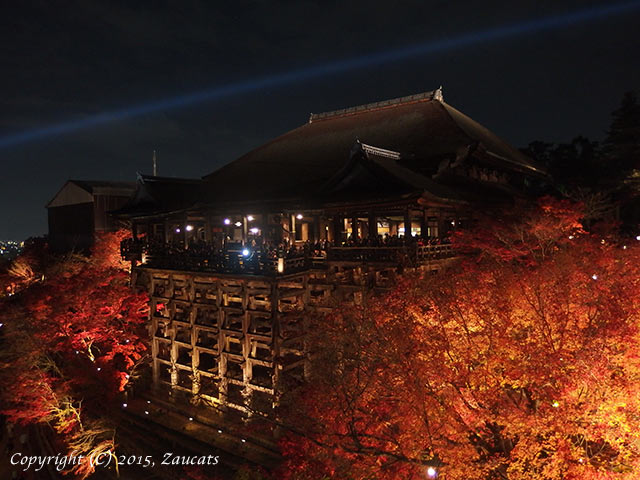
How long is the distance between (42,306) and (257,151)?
21.1m

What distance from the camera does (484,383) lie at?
11.9 meters

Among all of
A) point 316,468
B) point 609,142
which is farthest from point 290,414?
point 609,142

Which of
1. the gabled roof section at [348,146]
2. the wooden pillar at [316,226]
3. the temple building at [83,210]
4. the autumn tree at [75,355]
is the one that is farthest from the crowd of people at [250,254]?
the temple building at [83,210]

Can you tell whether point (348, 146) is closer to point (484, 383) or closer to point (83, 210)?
point (484, 383)

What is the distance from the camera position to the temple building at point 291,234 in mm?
17594

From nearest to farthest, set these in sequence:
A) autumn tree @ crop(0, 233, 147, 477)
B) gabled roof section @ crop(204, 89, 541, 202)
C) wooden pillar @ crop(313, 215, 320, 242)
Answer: autumn tree @ crop(0, 233, 147, 477), gabled roof section @ crop(204, 89, 541, 202), wooden pillar @ crop(313, 215, 320, 242)

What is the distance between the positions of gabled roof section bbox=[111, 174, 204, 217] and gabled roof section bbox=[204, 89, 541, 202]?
5.34 feet

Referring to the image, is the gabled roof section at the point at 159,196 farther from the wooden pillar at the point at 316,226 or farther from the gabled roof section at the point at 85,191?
the gabled roof section at the point at 85,191

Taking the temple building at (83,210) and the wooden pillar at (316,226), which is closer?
the wooden pillar at (316,226)

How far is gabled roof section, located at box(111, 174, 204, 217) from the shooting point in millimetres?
26264

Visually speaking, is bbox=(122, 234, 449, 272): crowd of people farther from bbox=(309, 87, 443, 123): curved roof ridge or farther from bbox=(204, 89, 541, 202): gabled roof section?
bbox=(309, 87, 443, 123): curved roof ridge

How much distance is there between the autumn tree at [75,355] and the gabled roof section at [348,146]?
9115 mm

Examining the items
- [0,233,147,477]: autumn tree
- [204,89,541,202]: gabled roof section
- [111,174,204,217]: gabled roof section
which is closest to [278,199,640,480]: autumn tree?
[0,233,147,477]: autumn tree

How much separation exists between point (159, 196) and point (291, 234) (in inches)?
387
